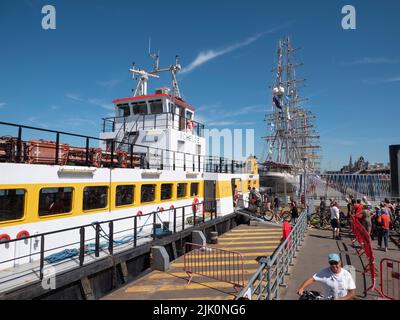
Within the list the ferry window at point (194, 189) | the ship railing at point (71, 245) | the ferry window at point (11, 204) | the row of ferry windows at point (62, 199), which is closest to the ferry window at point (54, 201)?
the row of ferry windows at point (62, 199)

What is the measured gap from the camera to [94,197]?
968 centimetres

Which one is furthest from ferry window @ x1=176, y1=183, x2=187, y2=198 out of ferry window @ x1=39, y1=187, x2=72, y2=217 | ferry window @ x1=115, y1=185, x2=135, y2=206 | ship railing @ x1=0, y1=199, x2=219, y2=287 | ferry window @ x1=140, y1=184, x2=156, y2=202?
ferry window @ x1=39, y1=187, x2=72, y2=217

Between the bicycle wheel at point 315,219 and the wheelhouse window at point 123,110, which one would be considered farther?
the wheelhouse window at point 123,110

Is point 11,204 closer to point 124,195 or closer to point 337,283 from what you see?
point 124,195

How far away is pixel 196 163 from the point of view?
17969mm

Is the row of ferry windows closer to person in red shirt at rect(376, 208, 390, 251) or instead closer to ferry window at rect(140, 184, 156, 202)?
ferry window at rect(140, 184, 156, 202)

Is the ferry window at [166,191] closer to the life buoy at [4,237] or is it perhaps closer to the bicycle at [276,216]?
the life buoy at [4,237]

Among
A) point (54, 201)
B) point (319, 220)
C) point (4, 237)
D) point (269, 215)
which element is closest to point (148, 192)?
point (54, 201)

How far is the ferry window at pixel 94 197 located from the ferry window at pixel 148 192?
6.89 ft

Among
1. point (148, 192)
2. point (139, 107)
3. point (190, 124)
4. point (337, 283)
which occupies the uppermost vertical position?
point (139, 107)

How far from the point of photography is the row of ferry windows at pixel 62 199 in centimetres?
712

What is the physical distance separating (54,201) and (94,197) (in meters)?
1.52

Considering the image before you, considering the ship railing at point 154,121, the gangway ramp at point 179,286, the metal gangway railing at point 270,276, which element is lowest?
the gangway ramp at point 179,286
